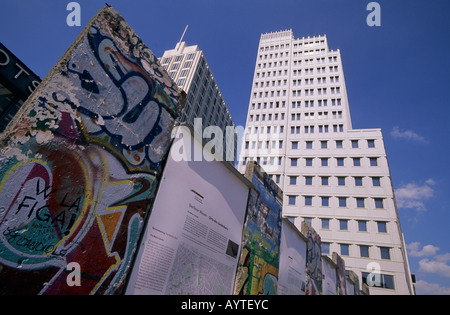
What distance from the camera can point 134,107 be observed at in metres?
3.89

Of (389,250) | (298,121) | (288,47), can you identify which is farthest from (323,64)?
(389,250)

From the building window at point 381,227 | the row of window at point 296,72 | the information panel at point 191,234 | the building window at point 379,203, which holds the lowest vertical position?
the information panel at point 191,234

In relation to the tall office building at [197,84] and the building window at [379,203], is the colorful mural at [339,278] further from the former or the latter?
the tall office building at [197,84]

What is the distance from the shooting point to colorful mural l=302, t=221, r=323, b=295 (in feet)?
31.7

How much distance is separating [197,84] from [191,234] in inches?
2028

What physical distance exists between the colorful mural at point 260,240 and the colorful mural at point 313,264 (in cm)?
301

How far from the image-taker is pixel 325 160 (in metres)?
36.6

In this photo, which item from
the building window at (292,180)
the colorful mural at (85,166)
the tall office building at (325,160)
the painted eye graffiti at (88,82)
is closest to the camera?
the colorful mural at (85,166)

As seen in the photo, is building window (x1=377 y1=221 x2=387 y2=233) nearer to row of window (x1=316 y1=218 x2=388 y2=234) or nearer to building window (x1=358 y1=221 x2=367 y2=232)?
row of window (x1=316 y1=218 x2=388 y2=234)

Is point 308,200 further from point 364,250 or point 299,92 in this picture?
point 299,92

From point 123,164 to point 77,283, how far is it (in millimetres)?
1624

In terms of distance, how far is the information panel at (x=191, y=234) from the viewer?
3795mm

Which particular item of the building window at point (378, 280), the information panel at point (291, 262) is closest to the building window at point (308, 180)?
the building window at point (378, 280)
